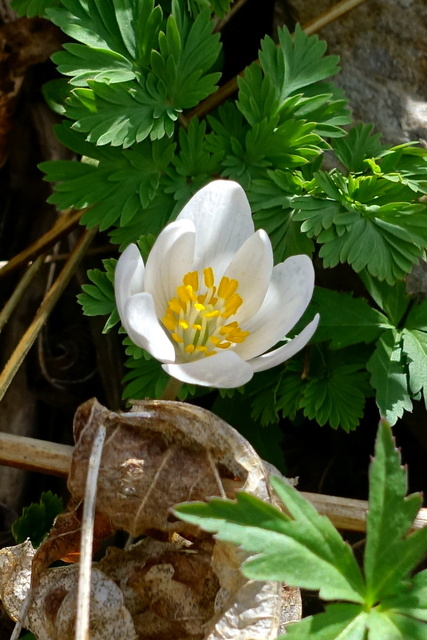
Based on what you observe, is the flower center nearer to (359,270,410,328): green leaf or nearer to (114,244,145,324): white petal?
(114,244,145,324): white petal

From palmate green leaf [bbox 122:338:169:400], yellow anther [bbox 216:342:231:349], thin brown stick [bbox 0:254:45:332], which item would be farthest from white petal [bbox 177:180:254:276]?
thin brown stick [bbox 0:254:45:332]

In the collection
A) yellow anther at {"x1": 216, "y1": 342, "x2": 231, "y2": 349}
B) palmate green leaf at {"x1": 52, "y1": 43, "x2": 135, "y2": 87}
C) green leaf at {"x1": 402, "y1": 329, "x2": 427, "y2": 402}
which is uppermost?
palmate green leaf at {"x1": 52, "y1": 43, "x2": 135, "y2": 87}

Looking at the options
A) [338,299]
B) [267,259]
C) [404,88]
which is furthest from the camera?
[404,88]

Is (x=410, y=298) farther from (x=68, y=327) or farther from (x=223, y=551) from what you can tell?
(x=68, y=327)

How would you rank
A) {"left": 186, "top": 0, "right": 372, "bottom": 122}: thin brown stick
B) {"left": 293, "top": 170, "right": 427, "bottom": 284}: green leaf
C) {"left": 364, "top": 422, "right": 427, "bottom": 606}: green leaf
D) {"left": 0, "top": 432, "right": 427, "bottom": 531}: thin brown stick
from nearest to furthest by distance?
{"left": 364, "top": 422, "right": 427, "bottom": 606}: green leaf → {"left": 0, "top": 432, "right": 427, "bottom": 531}: thin brown stick → {"left": 293, "top": 170, "right": 427, "bottom": 284}: green leaf → {"left": 186, "top": 0, "right": 372, "bottom": 122}: thin brown stick

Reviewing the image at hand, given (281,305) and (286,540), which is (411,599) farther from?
(281,305)

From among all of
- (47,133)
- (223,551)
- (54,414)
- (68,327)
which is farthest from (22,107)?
(223,551)

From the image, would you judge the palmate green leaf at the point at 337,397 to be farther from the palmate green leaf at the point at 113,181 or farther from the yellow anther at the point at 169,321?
the palmate green leaf at the point at 113,181
